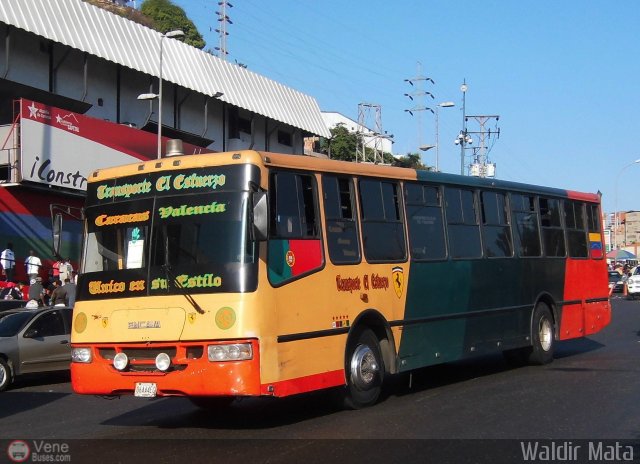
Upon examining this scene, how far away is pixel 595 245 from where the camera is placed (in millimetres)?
16297

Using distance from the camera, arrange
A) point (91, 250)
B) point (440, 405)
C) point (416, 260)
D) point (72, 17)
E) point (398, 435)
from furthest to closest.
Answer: point (72, 17) < point (416, 260) < point (440, 405) < point (91, 250) < point (398, 435)

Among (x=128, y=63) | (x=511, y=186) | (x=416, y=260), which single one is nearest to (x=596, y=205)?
(x=511, y=186)

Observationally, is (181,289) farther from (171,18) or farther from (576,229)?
(171,18)

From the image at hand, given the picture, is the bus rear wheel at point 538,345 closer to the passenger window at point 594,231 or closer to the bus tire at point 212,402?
the passenger window at point 594,231

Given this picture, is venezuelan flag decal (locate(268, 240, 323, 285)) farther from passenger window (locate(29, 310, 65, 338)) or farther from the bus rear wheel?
passenger window (locate(29, 310, 65, 338))

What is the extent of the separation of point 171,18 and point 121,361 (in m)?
78.5

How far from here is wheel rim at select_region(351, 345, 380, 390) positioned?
9422mm

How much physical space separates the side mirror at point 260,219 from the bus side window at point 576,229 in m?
9.05

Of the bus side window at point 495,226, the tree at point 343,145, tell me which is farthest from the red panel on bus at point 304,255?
the tree at point 343,145

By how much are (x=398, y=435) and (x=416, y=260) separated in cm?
337

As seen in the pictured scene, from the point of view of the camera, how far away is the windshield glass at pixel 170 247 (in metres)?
8.10

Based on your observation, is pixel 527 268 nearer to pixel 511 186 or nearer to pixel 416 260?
pixel 511 186

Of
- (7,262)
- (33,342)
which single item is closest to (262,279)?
(33,342)

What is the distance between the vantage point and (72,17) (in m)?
30.8
